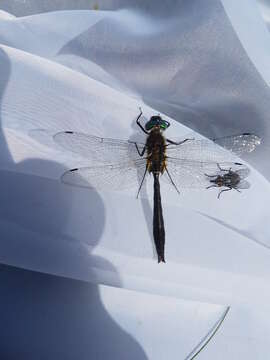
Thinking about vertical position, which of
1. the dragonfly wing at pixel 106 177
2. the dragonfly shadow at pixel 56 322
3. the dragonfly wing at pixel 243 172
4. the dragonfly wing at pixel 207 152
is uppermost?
the dragonfly wing at pixel 207 152

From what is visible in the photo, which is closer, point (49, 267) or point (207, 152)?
point (49, 267)

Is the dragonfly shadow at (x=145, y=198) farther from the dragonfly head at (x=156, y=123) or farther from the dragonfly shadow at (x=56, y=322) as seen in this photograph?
the dragonfly shadow at (x=56, y=322)

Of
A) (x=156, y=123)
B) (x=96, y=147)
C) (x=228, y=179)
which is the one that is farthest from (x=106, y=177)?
(x=228, y=179)

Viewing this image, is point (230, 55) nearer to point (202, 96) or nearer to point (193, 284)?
point (202, 96)

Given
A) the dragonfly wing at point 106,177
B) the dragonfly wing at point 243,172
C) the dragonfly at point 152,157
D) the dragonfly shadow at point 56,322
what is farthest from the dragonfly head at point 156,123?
the dragonfly shadow at point 56,322

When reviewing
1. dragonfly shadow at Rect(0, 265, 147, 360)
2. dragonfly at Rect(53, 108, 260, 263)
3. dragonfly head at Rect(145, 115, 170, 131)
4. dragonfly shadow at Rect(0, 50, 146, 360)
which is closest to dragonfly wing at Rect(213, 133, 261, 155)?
dragonfly at Rect(53, 108, 260, 263)

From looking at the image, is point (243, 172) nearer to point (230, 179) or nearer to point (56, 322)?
point (230, 179)

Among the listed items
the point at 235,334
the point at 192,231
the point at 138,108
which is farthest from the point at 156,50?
the point at 235,334
